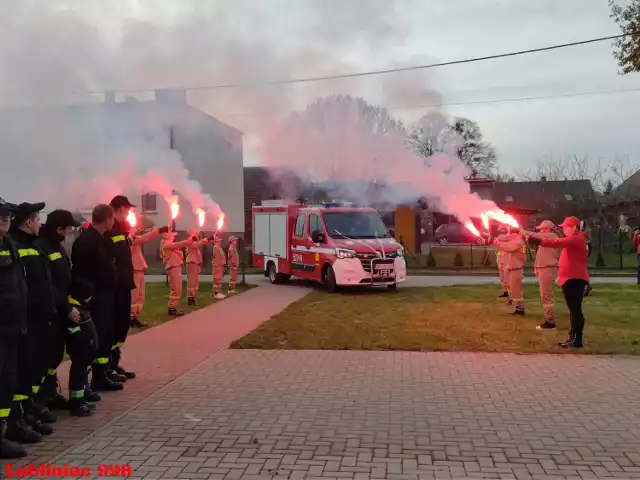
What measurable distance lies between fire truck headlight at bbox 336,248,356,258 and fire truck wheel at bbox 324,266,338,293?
0.50m

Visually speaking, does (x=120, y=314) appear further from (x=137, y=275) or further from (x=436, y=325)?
(x=436, y=325)

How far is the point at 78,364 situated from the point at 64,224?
1362mm

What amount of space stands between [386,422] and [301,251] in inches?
465

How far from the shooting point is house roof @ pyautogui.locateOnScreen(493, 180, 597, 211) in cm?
3238

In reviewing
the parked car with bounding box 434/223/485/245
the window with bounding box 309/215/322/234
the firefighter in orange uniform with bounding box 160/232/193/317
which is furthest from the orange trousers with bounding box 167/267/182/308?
the parked car with bounding box 434/223/485/245

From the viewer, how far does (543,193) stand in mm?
40938

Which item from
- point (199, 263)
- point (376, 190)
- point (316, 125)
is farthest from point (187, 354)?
point (376, 190)

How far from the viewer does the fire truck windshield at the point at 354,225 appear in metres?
15.8

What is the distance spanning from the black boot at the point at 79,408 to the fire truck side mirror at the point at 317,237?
1061cm

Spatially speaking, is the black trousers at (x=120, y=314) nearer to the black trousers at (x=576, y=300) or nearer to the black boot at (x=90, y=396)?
the black boot at (x=90, y=396)

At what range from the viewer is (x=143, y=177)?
45.9 feet

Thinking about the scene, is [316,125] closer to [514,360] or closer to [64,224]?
[514,360]

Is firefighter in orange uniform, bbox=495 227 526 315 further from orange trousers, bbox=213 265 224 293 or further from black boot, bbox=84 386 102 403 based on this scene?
black boot, bbox=84 386 102 403

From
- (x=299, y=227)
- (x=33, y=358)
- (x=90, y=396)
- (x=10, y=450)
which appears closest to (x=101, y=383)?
(x=90, y=396)
